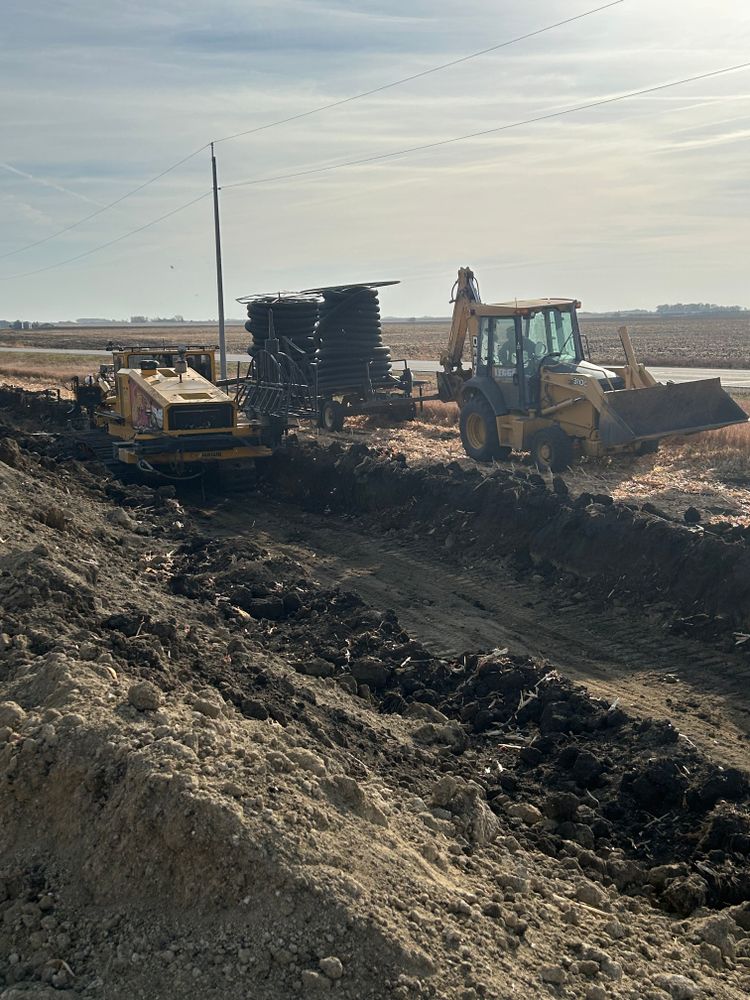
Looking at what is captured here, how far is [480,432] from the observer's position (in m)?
19.2

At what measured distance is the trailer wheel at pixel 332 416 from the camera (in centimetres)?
2309

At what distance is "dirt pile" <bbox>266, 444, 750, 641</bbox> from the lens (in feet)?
34.7

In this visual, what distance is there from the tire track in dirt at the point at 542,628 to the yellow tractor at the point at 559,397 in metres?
4.44

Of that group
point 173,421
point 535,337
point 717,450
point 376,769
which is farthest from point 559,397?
point 376,769

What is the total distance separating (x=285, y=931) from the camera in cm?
421

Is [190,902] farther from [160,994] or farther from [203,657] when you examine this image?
[203,657]

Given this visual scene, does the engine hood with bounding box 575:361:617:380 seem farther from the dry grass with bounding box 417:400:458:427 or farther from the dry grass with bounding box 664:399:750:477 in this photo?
the dry grass with bounding box 417:400:458:427

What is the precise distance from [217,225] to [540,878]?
2994cm

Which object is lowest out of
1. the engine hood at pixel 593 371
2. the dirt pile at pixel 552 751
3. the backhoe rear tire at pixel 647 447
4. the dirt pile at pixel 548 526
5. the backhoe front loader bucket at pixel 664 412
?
the dirt pile at pixel 552 751

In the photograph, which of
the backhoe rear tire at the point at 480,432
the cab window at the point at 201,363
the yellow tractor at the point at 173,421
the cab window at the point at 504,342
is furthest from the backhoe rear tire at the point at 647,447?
the cab window at the point at 201,363

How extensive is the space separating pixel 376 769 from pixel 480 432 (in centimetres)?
1311

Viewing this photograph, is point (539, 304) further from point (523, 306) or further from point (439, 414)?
point (439, 414)

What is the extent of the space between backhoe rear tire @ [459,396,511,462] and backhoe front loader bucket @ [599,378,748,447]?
2299 millimetres

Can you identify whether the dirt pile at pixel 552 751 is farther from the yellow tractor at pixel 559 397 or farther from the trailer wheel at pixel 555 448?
the yellow tractor at pixel 559 397
